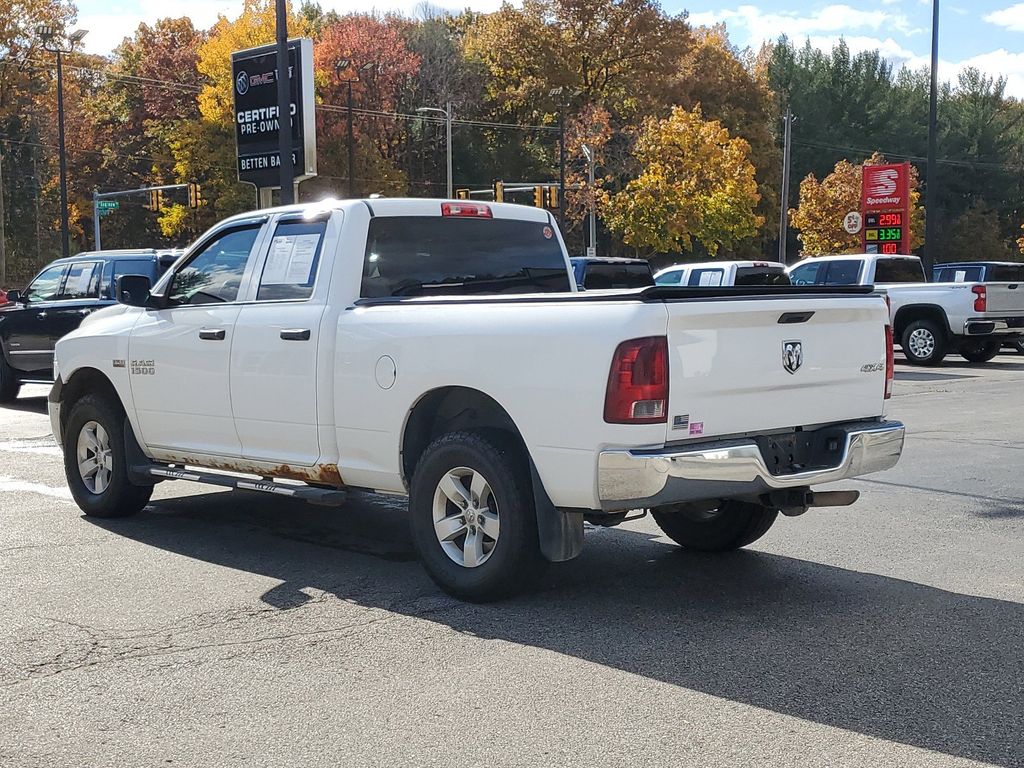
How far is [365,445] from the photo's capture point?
639 cm

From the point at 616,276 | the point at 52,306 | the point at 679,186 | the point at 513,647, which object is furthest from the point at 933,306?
the point at 679,186

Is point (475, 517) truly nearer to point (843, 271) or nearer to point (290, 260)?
point (290, 260)

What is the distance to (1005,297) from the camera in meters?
21.9

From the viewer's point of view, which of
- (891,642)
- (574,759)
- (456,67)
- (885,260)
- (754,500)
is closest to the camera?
(574,759)

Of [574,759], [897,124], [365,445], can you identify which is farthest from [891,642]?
[897,124]

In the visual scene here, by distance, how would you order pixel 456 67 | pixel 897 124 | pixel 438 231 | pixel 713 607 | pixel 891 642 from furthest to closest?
pixel 897 124 < pixel 456 67 < pixel 438 231 < pixel 713 607 < pixel 891 642

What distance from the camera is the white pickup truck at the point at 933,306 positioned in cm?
2169

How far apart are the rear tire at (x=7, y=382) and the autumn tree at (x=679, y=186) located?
118 ft

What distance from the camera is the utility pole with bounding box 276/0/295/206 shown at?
76.1 feet

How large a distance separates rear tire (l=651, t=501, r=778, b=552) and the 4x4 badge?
115 centimetres

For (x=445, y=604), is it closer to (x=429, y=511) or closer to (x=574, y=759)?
(x=429, y=511)

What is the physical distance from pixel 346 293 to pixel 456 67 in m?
65.2

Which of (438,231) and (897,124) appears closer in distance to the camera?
(438,231)

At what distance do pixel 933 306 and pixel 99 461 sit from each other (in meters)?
17.4
